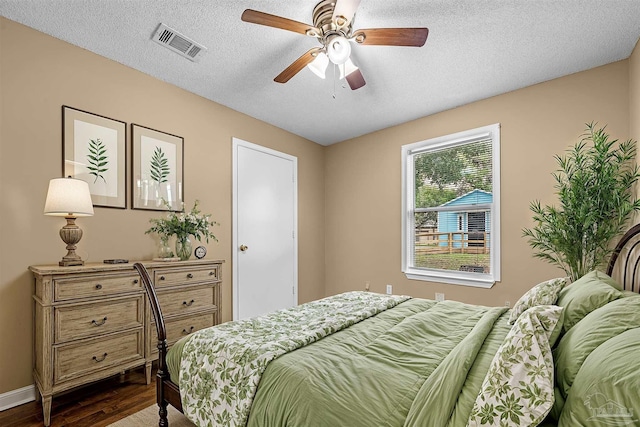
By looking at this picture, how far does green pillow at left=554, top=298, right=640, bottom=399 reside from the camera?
0.96 m

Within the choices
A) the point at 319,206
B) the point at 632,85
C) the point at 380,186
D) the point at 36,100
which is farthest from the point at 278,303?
the point at 632,85

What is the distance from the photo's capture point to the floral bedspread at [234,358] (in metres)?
1.34

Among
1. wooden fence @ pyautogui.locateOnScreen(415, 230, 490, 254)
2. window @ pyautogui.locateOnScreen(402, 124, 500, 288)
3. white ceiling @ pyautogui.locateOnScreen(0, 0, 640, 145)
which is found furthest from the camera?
wooden fence @ pyautogui.locateOnScreen(415, 230, 490, 254)

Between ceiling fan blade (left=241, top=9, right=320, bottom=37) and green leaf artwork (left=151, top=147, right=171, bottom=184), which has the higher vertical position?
ceiling fan blade (left=241, top=9, right=320, bottom=37)

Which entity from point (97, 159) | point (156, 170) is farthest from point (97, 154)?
point (156, 170)

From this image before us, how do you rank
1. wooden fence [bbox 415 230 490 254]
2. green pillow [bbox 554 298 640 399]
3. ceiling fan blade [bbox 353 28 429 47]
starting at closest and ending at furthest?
1. green pillow [bbox 554 298 640 399]
2. ceiling fan blade [bbox 353 28 429 47]
3. wooden fence [bbox 415 230 490 254]

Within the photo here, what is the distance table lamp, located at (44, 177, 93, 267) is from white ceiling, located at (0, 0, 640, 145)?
1.19 metres

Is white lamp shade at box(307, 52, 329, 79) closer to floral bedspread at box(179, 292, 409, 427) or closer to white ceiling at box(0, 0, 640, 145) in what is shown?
white ceiling at box(0, 0, 640, 145)

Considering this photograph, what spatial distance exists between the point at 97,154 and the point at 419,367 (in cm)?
290

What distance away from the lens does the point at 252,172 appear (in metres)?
4.02

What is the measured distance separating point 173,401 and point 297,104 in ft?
10.0

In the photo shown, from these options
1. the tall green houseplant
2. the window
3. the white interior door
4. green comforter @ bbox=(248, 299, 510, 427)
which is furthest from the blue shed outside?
green comforter @ bbox=(248, 299, 510, 427)

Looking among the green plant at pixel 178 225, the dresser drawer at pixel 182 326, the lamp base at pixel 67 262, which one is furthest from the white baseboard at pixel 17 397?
the green plant at pixel 178 225

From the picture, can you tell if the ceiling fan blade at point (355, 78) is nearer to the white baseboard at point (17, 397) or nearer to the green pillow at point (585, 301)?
the green pillow at point (585, 301)
